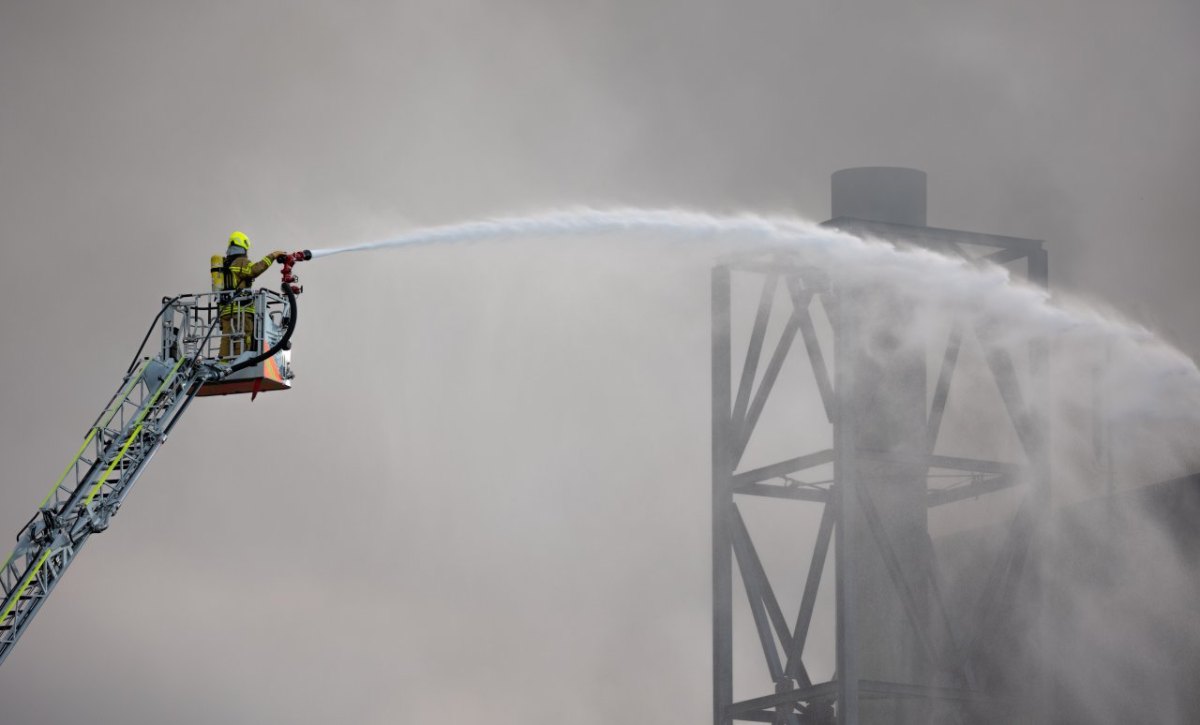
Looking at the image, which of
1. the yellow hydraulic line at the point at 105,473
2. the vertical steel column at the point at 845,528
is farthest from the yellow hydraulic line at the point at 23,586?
the vertical steel column at the point at 845,528

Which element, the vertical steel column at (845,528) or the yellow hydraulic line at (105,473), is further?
the vertical steel column at (845,528)

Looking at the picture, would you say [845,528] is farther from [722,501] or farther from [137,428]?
[137,428]

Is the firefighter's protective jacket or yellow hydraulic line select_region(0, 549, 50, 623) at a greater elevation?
the firefighter's protective jacket

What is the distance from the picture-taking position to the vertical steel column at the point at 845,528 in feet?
→ 125

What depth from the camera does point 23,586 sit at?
29.4 m

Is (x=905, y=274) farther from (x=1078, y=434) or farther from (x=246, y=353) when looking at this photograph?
(x=246, y=353)

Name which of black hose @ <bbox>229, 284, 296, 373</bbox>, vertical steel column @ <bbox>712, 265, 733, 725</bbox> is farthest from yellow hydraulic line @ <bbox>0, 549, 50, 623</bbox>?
vertical steel column @ <bbox>712, 265, 733, 725</bbox>

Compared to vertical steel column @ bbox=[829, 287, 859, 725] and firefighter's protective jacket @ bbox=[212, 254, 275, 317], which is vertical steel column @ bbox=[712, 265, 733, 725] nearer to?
vertical steel column @ bbox=[829, 287, 859, 725]

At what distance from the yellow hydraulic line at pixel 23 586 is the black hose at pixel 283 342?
11.9 feet

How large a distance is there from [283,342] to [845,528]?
11.4 meters

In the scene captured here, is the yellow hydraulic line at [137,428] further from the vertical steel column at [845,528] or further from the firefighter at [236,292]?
the vertical steel column at [845,528]

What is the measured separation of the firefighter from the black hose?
0.21 m

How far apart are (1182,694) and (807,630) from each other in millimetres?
6467

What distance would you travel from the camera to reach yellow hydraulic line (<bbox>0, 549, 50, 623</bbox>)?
96.0 ft
